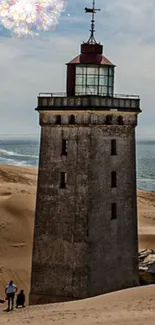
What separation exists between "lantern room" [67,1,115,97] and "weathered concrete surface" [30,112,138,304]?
1.42m

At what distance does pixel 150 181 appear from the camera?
116m

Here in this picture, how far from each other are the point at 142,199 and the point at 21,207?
86.6 feet

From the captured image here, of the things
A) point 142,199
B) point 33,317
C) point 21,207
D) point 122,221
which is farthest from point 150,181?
point 33,317

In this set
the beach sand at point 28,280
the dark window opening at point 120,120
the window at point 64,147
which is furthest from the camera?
the dark window opening at point 120,120

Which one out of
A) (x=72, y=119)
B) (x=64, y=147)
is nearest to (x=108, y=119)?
(x=72, y=119)

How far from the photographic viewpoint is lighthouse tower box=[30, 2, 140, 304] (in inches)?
1126

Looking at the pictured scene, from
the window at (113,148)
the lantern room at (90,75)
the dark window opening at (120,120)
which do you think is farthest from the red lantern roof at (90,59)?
the window at (113,148)

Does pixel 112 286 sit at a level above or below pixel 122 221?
below

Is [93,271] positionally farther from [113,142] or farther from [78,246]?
[113,142]

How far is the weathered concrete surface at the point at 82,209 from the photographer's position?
93.7 ft

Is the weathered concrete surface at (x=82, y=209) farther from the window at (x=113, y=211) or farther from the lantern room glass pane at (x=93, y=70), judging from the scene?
the lantern room glass pane at (x=93, y=70)

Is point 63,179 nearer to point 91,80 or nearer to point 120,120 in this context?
point 120,120

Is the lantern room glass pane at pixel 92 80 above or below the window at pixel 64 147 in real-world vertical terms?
above

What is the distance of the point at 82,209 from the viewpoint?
28.5m
